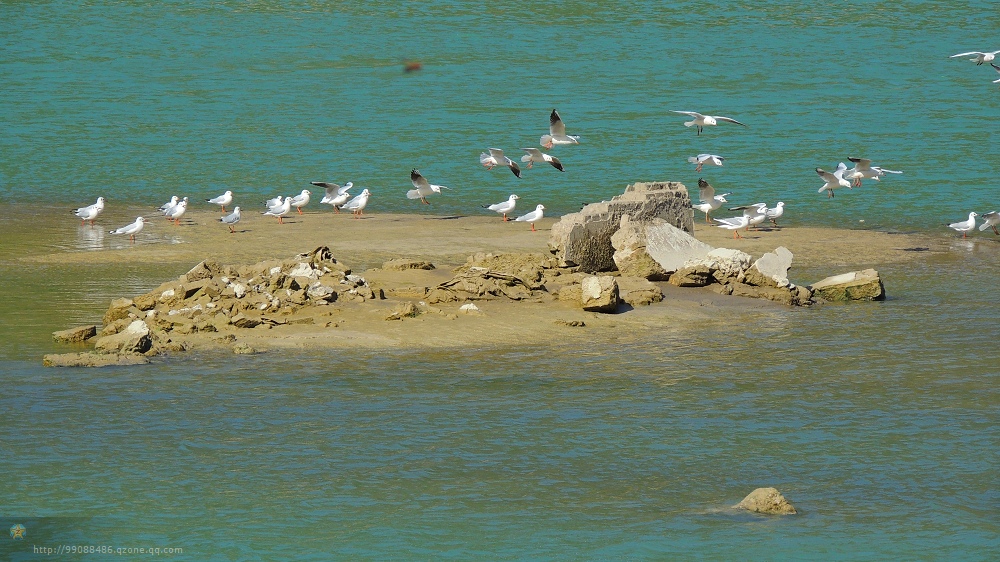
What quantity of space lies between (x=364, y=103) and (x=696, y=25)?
14.5 m

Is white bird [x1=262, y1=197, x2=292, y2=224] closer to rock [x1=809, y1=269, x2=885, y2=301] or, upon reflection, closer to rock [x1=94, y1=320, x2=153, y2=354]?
rock [x1=809, y1=269, x2=885, y2=301]

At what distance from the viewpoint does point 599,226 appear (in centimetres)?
1800

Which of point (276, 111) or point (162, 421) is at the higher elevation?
point (162, 421)

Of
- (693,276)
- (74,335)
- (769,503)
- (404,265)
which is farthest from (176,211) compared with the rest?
(769,503)

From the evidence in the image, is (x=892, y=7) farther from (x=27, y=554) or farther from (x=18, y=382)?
(x=27, y=554)

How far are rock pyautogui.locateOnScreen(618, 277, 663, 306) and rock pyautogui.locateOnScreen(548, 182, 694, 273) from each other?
3.26ft

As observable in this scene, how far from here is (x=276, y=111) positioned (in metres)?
41.4

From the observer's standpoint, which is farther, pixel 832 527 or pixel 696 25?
pixel 696 25

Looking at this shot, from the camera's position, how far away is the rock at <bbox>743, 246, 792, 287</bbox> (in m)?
17.1

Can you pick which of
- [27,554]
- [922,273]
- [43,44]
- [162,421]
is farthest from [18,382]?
[43,44]

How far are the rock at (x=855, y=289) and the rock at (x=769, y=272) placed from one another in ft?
1.80

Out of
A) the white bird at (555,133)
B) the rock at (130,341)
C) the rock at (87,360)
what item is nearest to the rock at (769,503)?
the rock at (87,360)

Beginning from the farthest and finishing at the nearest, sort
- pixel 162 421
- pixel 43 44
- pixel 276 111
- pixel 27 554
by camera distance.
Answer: pixel 43 44
pixel 276 111
pixel 162 421
pixel 27 554

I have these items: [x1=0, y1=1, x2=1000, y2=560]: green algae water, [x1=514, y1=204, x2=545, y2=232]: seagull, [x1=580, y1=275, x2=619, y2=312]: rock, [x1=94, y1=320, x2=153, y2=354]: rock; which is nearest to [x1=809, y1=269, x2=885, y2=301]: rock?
[x1=0, y1=1, x2=1000, y2=560]: green algae water
